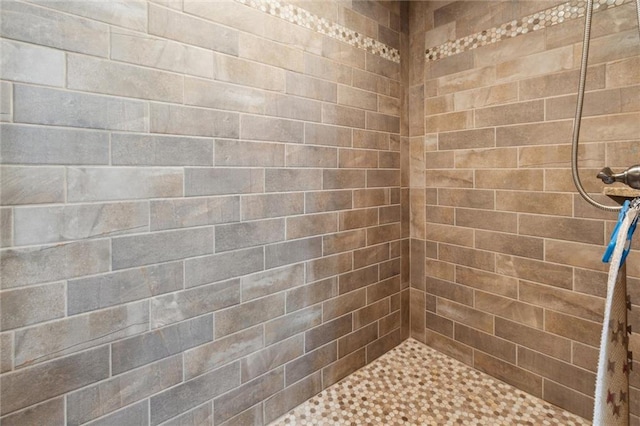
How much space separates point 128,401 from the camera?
1041 millimetres

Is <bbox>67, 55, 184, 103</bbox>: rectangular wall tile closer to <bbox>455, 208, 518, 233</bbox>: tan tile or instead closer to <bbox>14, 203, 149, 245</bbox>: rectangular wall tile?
<bbox>14, 203, 149, 245</bbox>: rectangular wall tile

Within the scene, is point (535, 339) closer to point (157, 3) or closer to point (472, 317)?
point (472, 317)

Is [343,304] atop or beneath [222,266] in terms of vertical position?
beneath

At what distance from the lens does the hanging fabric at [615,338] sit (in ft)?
2.63

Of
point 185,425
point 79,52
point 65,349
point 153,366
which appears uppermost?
point 79,52

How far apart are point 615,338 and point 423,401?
0.92 meters

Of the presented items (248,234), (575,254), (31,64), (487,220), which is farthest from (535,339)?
(31,64)

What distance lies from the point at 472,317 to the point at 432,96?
1244 mm

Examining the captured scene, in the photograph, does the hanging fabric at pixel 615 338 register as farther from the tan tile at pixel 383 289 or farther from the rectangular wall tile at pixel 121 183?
the rectangular wall tile at pixel 121 183

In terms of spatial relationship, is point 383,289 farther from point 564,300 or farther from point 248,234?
point 248,234

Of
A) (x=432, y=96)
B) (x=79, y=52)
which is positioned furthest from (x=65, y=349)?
(x=432, y=96)

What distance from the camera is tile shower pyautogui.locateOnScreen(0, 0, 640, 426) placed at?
2.98 feet

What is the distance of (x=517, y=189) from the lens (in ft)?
5.13

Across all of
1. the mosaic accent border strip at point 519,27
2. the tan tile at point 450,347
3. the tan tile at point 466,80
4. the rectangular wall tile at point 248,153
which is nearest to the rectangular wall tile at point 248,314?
the rectangular wall tile at point 248,153
